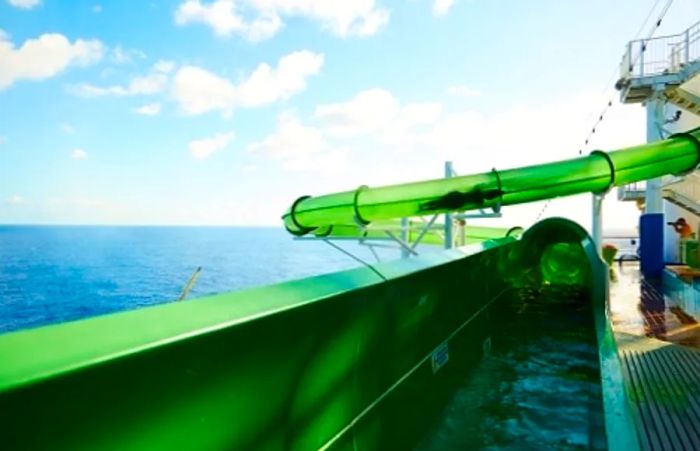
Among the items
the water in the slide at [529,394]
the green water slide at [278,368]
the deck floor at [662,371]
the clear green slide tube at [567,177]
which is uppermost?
the clear green slide tube at [567,177]

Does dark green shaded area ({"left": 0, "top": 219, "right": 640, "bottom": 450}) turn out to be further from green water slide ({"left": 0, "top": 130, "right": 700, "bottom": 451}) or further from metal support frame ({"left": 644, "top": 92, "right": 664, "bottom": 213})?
metal support frame ({"left": 644, "top": 92, "right": 664, "bottom": 213})

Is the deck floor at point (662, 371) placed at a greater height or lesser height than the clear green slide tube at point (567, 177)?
lesser

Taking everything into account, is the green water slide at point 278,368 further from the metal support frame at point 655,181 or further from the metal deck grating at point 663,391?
the metal support frame at point 655,181

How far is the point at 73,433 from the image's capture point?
2.97 feet

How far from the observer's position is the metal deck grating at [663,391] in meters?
3.63

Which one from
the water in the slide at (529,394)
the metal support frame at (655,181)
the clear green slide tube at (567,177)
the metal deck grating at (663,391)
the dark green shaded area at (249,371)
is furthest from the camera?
the metal support frame at (655,181)

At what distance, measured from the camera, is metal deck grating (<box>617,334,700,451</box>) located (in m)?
3.63

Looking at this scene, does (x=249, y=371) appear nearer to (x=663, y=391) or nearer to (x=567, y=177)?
(x=663, y=391)

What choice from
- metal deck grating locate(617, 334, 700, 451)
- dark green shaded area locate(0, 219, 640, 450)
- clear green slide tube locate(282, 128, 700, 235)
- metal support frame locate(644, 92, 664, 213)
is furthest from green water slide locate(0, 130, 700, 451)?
metal support frame locate(644, 92, 664, 213)

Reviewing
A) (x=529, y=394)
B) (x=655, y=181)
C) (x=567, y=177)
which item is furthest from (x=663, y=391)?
(x=655, y=181)

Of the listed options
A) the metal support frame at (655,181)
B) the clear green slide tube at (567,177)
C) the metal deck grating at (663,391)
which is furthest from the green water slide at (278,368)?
the metal support frame at (655,181)

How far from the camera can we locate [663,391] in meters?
4.57

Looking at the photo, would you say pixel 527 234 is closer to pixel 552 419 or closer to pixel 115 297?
pixel 552 419

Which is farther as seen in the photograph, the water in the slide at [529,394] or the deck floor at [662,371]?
the deck floor at [662,371]
